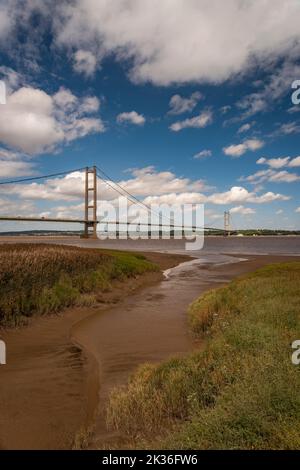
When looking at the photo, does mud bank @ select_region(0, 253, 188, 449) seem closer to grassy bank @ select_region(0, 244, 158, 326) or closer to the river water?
the river water

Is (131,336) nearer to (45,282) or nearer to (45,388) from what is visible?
(45,388)

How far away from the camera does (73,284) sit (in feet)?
51.4

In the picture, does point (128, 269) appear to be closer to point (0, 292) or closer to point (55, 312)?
point (55, 312)

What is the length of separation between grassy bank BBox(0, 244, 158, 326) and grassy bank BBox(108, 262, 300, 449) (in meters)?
6.38

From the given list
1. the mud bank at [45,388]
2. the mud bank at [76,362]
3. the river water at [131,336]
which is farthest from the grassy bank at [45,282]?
the river water at [131,336]

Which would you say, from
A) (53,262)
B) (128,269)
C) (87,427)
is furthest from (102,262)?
(87,427)

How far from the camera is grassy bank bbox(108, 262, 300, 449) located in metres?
4.04

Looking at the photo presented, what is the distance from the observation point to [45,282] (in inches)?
544

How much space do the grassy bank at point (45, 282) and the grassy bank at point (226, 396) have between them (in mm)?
6378

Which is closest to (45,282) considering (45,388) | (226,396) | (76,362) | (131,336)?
(131,336)

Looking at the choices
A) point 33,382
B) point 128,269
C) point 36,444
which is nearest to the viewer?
point 36,444

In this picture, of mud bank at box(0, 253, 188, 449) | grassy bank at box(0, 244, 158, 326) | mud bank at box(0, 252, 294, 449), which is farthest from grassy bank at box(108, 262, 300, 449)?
grassy bank at box(0, 244, 158, 326)

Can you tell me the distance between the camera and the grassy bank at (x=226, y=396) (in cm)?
404

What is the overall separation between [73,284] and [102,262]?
5319 millimetres
